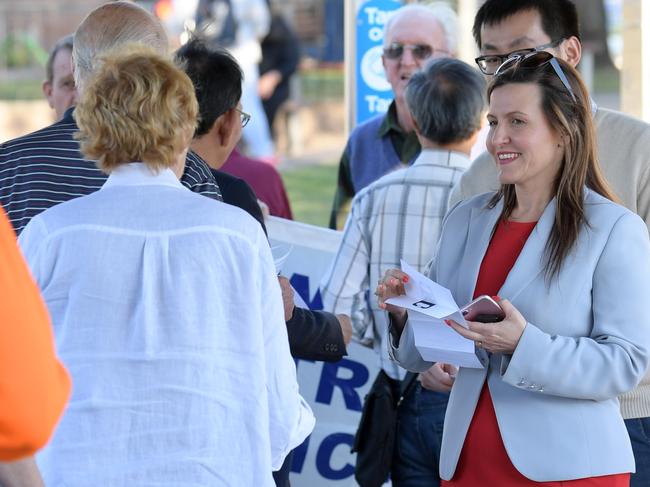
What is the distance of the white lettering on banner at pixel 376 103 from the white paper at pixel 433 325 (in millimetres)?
3213

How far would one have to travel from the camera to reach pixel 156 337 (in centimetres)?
229

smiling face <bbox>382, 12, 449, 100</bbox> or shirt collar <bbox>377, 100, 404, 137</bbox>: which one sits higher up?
smiling face <bbox>382, 12, 449, 100</bbox>

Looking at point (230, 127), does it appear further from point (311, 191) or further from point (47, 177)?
point (311, 191)

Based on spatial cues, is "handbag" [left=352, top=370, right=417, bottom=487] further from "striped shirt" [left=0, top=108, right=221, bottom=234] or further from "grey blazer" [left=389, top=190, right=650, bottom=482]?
"striped shirt" [left=0, top=108, right=221, bottom=234]

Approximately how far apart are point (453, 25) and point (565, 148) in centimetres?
295

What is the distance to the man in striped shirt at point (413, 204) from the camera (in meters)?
3.87

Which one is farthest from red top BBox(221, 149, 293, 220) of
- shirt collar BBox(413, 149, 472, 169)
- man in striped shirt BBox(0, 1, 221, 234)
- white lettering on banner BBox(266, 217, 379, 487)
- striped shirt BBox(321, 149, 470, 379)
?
man in striped shirt BBox(0, 1, 221, 234)

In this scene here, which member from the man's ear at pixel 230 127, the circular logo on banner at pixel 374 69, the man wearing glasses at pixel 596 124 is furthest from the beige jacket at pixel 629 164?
the circular logo on banner at pixel 374 69

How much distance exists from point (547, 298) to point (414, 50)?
290 cm

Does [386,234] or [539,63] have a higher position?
[539,63]

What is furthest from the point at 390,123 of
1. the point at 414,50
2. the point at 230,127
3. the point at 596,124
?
the point at 596,124

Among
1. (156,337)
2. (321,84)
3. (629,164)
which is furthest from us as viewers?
(321,84)

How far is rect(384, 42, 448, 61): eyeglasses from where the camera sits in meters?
5.34

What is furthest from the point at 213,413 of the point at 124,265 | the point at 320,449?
the point at 320,449
